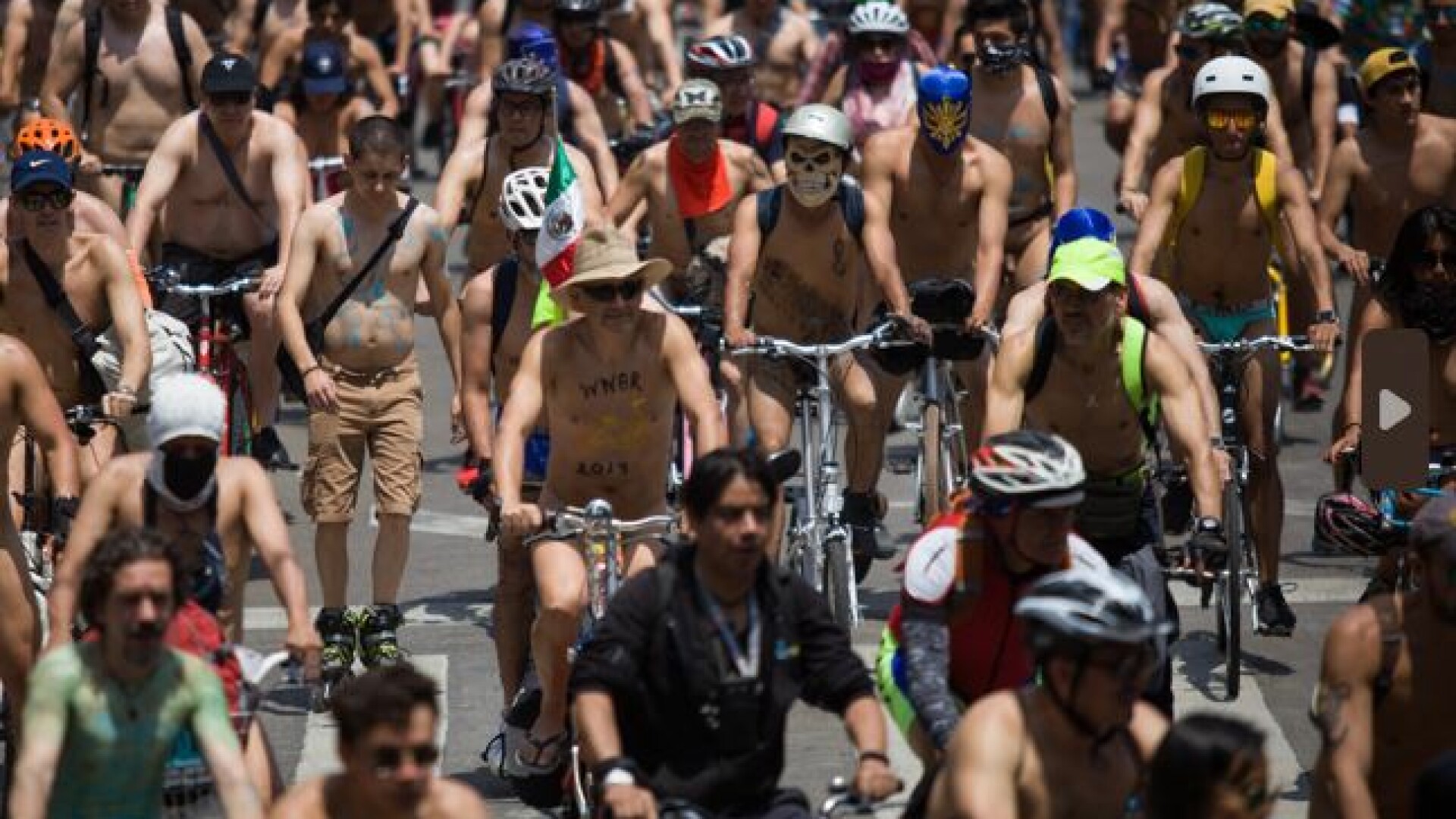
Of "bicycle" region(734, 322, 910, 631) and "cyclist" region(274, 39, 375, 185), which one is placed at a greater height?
"cyclist" region(274, 39, 375, 185)

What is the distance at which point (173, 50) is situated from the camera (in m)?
19.1

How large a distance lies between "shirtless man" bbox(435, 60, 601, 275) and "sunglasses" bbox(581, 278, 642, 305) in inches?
137

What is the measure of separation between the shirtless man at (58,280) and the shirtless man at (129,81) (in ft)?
18.1

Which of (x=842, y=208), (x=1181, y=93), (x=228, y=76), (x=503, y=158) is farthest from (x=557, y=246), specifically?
(x=1181, y=93)

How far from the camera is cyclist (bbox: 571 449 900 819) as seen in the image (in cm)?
927

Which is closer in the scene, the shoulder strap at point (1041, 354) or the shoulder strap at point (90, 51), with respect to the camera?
the shoulder strap at point (1041, 354)

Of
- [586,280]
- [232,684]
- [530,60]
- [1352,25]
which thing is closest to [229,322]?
[530,60]

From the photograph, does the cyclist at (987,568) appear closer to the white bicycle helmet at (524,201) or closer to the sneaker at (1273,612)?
the white bicycle helmet at (524,201)

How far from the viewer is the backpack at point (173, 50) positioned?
19047 millimetres

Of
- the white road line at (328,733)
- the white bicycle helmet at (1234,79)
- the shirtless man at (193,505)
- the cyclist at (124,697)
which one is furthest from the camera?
the white bicycle helmet at (1234,79)

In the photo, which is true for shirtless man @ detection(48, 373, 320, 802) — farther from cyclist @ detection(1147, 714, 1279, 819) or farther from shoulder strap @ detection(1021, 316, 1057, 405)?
cyclist @ detection(1147, 714, 1279, 819)

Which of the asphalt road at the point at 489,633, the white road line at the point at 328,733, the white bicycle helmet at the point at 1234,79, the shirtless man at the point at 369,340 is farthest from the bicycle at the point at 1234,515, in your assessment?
the shirtless man at the point at 369,340
